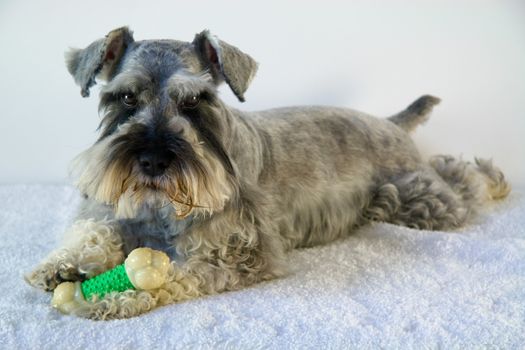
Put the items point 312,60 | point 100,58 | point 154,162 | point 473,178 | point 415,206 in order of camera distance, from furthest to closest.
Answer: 1. point 312,60
2. point 473,178
3. point 415,206
4. point 100,58
5. point 154,162

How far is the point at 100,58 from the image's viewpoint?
1.79m

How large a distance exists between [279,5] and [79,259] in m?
1.60

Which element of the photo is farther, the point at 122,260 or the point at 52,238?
the point at 52,238

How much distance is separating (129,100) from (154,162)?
270 millimetres

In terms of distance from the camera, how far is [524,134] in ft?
10.1

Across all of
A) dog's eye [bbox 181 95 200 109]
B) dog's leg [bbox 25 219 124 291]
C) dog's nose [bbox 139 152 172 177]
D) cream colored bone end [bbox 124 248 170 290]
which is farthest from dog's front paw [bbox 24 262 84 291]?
dog's eye [bbox 181 95 200 109]

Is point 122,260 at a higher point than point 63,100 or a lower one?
lower

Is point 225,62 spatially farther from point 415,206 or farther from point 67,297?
point 415,206

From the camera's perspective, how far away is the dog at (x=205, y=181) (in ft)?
5.28

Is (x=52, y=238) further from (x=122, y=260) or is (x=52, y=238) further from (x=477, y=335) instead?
(x=477, y=335)

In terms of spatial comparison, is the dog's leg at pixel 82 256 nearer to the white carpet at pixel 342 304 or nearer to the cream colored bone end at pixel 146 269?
the white carpet at pixel 342 304

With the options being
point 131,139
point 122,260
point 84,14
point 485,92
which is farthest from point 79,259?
point 485,92

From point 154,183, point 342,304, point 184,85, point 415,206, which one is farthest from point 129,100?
point 415,206

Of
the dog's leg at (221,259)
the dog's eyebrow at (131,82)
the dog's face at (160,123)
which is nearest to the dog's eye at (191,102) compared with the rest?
the dog's face at (160,123)
